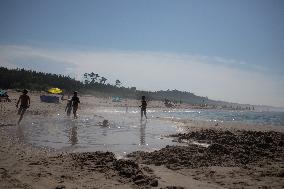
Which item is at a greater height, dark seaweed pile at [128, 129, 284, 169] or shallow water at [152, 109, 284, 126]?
dark seaweed pile at [128, 129, 284, 169]

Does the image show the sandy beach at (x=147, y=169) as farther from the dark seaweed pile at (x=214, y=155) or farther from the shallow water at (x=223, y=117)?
the shallow water at (x=223, y=117)

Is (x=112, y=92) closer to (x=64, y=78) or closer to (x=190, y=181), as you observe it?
(x=64, y=78)

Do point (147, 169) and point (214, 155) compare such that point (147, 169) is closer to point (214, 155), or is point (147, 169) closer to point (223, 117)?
point (214, 155)

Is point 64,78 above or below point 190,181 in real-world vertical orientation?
above

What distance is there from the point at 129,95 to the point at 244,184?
312 feet

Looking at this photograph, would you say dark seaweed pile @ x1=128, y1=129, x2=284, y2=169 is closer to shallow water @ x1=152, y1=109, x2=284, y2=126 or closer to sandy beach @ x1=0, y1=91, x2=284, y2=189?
sandy beach @ x1=0, y1=91, x2=284, y2=189

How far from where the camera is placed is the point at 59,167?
6.38 m

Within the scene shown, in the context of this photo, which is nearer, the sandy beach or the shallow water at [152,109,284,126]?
the sandy beach

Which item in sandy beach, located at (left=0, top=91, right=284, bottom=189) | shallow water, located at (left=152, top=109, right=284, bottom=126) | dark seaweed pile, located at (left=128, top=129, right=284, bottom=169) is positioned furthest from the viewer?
Result: shallow water, located at (left=152, top=109, right=284, bottom=126)

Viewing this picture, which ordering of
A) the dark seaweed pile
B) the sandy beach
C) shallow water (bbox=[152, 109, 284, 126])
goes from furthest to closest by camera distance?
1. shallow water (bbox=[152, 109, 284, 126])
2. the dark seaweed pile
3. the sandy beach

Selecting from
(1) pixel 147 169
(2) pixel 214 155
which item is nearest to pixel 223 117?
(2) pixel 214 155

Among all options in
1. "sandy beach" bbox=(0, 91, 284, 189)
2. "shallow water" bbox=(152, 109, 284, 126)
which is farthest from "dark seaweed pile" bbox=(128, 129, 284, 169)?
"shallow water" bbox=(152, 109, 284, 126)

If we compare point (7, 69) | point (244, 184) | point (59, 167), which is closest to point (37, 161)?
point (59, 167)

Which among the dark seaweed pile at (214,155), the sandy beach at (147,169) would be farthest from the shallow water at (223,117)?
the sandy beach at (147,169)
